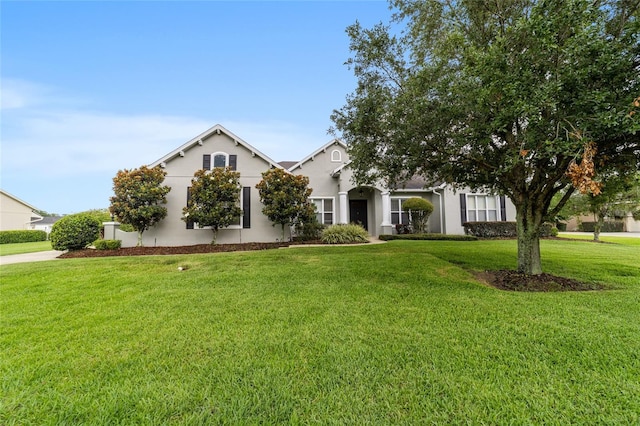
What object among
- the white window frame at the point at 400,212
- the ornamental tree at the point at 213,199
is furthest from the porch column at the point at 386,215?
the ornamental tree at the point at 213,199

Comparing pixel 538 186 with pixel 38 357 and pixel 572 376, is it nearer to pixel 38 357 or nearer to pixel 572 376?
pixel 572 376

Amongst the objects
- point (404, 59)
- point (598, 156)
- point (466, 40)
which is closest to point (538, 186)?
point (598, 156)

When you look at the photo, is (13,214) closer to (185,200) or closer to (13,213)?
(13,213)

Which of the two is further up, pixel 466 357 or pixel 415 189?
pixel 415 189

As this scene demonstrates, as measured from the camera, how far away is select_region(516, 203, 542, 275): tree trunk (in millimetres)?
6730

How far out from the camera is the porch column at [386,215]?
1712 centimetres

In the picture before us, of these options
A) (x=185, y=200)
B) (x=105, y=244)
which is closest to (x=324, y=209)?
(x=185, y=200)

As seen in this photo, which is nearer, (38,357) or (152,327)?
(38,357)

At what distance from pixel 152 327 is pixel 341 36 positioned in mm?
8123

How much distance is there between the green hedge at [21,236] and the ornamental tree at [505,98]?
33779mm

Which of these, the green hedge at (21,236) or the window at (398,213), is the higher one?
the window at (398,213)

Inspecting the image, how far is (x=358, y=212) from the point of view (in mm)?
18938

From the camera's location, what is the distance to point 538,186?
21.2 feet

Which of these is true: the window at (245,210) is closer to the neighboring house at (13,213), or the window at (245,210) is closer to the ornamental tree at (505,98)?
the ornamental tree at (505,98)
